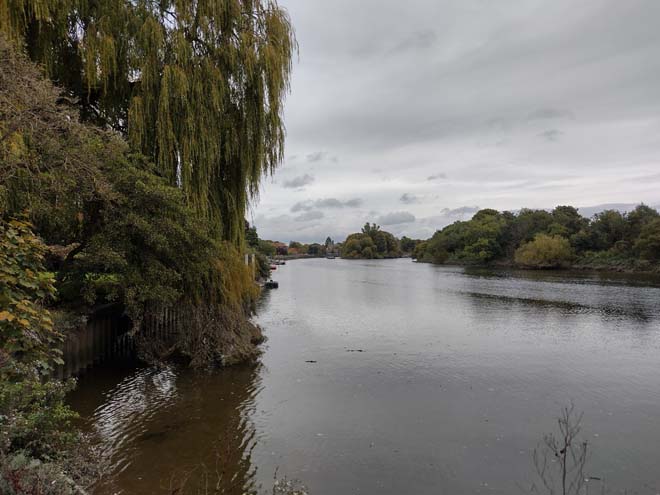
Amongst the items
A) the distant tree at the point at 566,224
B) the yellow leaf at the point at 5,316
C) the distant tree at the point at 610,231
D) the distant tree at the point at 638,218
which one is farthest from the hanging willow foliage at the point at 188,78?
the distant tree at the point at 566,224

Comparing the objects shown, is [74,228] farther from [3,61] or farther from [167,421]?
[3,61]

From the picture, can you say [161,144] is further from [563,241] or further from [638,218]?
[638,218]

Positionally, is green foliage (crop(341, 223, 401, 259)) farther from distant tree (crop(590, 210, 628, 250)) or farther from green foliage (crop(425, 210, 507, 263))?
distant tree (crop(590, 210, 628, 250))

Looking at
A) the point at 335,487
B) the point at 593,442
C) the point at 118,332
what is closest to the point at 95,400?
the point at 118,332

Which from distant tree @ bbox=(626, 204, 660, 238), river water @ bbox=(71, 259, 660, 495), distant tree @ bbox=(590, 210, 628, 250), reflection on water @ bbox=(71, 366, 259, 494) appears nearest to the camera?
reflection on water @ bbox=(71, 366, 259, 494)

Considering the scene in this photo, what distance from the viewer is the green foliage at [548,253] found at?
83000mm

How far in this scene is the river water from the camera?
7.68 m

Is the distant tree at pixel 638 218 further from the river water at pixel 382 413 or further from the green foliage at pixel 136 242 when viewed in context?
the green foliage at pixel 136 242

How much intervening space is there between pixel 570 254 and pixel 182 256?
87.5 metres

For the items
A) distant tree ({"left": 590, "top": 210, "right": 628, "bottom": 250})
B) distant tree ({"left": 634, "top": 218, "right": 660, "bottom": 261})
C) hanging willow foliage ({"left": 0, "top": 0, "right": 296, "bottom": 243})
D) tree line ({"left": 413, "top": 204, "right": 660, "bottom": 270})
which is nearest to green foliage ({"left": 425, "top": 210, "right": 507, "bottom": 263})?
tree line ({"left": 413, "top": 204, "right": 660, "bottom": 270})

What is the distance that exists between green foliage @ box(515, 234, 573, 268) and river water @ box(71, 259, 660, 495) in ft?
220

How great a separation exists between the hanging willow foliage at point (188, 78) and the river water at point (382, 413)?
532 cm

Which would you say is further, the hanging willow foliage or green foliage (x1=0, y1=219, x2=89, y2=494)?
the hanging willow foliage

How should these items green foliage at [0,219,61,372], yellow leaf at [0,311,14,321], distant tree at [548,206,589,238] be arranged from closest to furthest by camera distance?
1. yellow leaf at [0,311,14,321]
2. green foliage at [0,219,61,372]
3. distant tree at [548,206,589,238]
